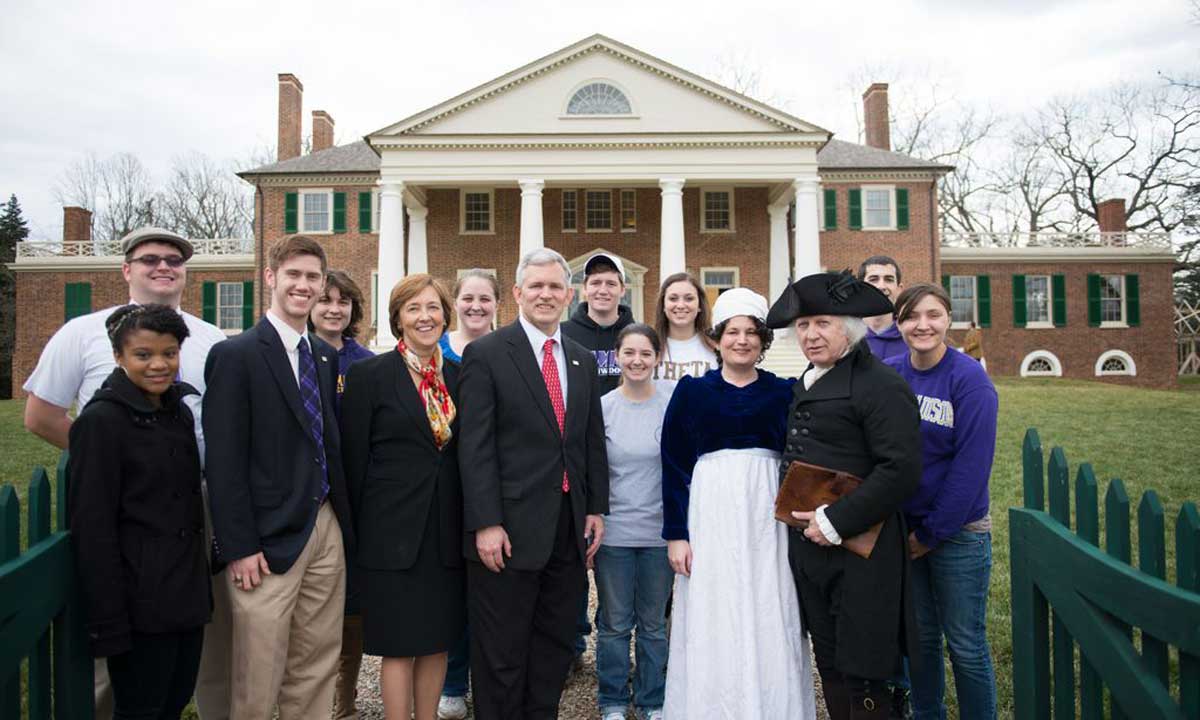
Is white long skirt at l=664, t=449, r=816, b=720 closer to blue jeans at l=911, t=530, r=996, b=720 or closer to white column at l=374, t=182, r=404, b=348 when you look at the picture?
blue jeans at l=911, t=530, r=996, b=720

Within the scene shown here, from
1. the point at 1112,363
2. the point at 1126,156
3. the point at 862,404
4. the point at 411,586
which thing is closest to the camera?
the point at 862,404

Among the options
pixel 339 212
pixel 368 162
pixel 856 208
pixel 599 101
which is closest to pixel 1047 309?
pixel 856 208

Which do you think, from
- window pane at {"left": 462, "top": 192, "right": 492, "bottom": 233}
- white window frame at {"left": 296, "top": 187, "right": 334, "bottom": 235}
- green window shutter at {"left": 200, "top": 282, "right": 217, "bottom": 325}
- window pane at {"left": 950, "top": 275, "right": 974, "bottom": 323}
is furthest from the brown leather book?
green window shutter at {"left": 200, "top": 282, "right": 217, "bottom": 325}

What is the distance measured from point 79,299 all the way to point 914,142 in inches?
1739

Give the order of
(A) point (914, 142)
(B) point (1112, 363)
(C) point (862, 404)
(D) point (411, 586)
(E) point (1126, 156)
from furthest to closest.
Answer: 1. (A) point (914, 142)
2. (E) point (1126, 156)
3. (B) point (1112, 363)
4. (D) point (411, 586)
5. (C) point (862, 404)

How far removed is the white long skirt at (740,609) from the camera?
10.8 feet

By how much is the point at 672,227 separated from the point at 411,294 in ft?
71.0

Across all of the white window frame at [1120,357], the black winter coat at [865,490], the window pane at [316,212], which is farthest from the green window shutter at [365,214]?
the white window frame at [1120,357]

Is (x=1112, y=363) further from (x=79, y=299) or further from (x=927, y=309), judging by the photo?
(x=79, y=299)

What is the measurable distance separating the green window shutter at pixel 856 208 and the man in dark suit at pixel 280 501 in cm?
2813

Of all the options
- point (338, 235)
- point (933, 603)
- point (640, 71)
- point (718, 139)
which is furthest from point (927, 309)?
point (338, 235)

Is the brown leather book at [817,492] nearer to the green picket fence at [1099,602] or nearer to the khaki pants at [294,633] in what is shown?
the green picket fence at [1099,602]

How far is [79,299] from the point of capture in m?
32.0

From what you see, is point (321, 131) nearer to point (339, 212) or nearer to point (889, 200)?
point (339, 212)
